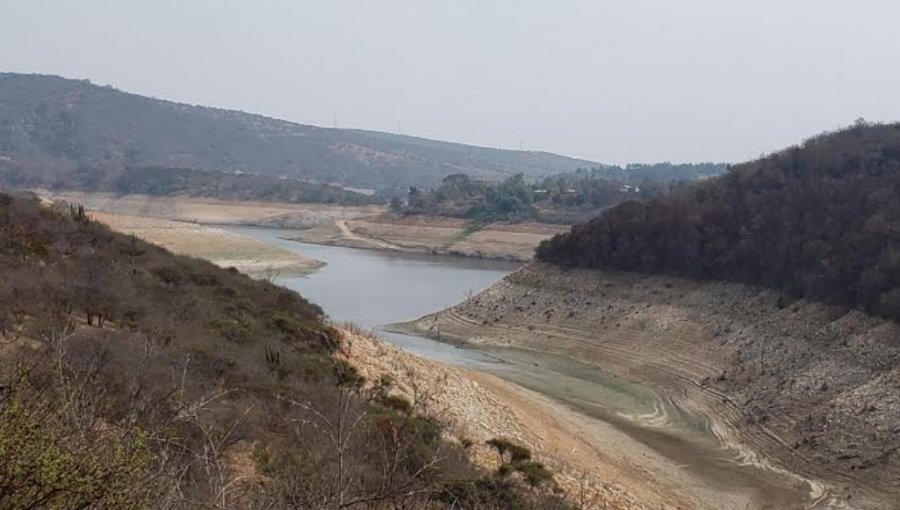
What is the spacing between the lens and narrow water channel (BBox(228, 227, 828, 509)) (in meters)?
18.4

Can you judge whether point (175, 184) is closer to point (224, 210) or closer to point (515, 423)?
point (224, 210)

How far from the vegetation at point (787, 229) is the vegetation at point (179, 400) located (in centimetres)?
1669

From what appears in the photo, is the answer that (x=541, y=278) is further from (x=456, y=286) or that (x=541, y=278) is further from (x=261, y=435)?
(x=261, y=435)

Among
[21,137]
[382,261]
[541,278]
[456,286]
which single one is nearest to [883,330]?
[541,278]

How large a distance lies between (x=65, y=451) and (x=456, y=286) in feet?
158

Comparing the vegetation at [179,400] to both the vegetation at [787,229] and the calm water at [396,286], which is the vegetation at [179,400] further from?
the vegetation at [787,229]

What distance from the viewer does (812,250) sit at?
29344mm

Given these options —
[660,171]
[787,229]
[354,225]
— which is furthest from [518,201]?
[660,171]

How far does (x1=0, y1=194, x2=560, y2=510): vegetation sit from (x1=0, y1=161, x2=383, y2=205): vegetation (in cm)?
9103

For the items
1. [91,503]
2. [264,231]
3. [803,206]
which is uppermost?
[803,206]

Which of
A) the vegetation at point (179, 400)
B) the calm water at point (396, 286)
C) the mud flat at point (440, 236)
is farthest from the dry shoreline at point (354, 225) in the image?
the vegetation at point (179, 400)

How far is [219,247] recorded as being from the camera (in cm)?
5922

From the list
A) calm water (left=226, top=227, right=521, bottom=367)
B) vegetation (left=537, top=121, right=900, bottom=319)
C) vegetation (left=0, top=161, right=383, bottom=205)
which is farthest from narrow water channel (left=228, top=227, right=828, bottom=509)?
vegetation (left=0, top=161, right=383, bottom=205)

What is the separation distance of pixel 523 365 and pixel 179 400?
2348cm
